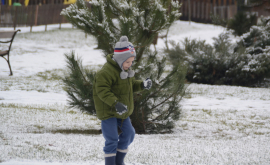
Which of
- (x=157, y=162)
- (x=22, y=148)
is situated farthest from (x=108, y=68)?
(x=22, y=148)

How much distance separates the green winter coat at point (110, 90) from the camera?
2.89 meters

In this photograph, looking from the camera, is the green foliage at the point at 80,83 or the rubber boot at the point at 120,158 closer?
the rubber boot at the point at 120,158

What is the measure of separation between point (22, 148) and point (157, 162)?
154 cm

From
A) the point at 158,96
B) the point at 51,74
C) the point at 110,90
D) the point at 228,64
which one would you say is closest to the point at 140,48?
the point at 158,96

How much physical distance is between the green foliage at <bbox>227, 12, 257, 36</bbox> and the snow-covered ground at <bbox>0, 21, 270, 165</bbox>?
4.20 m

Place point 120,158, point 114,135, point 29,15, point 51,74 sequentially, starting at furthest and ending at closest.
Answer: point 29,15
point 51,74
point 120,158
point 114,135

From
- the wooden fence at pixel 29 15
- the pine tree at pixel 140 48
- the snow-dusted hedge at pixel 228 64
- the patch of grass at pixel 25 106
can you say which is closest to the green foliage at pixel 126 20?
the pine tree at pixel 140 48

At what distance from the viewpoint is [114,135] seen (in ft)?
9.71

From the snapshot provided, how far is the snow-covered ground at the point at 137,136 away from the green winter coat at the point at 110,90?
67cm

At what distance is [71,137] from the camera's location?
438cm

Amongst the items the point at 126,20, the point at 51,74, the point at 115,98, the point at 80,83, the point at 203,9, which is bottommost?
the point at 51,74

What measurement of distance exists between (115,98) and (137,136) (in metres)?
2.03

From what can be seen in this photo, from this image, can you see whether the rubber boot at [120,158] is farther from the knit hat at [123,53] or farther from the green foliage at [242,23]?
the green foliage at [242,23]

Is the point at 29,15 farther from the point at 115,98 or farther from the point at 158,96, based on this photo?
the point at 115,98
